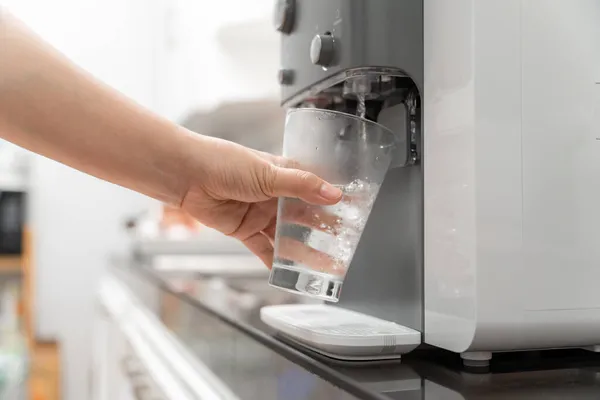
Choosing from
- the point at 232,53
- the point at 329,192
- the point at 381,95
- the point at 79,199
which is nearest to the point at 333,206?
the point at 329,192

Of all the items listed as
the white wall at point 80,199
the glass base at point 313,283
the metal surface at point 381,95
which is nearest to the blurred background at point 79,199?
the white wall at point 80,199

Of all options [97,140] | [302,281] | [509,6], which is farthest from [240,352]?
[509,6]

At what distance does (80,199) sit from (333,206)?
2579 millimetres

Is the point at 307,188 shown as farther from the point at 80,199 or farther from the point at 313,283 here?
Result: the point at 80,199

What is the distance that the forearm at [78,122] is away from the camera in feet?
1.72

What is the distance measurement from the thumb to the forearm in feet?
0.35

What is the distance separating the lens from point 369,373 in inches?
16.9

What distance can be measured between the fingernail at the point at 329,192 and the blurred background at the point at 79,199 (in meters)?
1.53

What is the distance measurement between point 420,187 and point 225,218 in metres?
0.25

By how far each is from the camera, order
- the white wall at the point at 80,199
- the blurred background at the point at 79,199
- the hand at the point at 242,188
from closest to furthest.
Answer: the hand at the point at 242,188
the blurred background at the point at 79,199
the white wall at the point at 80,199

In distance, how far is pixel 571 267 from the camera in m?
0.47

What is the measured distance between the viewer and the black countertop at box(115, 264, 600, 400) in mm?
392

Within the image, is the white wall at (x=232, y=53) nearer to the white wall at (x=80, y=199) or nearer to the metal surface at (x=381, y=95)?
the white wall at (x=80, y=199)

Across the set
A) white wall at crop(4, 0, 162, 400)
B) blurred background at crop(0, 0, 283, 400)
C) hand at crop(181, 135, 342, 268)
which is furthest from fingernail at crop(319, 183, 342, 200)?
white wall at crop(4, 0, 162, 400)
